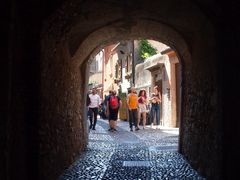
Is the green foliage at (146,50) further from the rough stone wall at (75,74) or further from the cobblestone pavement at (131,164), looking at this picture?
the rough stone wall at (75,74)

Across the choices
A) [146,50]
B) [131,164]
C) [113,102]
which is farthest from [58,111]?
[146,50]

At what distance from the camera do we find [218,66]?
19.9 ft

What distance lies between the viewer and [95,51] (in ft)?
36.6

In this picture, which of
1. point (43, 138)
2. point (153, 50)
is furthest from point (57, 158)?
point (153, 50)

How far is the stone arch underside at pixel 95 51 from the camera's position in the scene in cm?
642

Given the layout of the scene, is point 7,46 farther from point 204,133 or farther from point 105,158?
point 105,158

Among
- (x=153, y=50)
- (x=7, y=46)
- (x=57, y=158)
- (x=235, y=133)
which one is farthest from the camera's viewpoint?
(x=153, y=50)

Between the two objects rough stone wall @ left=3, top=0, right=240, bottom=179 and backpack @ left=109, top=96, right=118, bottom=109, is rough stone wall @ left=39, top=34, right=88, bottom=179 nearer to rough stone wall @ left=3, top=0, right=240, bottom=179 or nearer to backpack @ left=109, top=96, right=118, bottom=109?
rough stone wall @ left=3, top=0, right=240, bottom=179

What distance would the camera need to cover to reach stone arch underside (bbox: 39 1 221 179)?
642 cm

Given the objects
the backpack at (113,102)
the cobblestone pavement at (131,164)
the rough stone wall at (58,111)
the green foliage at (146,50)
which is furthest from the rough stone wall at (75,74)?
the green foliage at (146,50)

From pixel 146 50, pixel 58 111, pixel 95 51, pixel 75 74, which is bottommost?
pixel 58 111

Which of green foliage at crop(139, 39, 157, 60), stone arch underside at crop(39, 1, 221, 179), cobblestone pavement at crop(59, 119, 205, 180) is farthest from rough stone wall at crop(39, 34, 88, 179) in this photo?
green foliage at crop(139, 39, 157, 60)

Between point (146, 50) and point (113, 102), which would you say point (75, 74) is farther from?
point (146, 50)

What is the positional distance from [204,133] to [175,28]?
2648 mm
